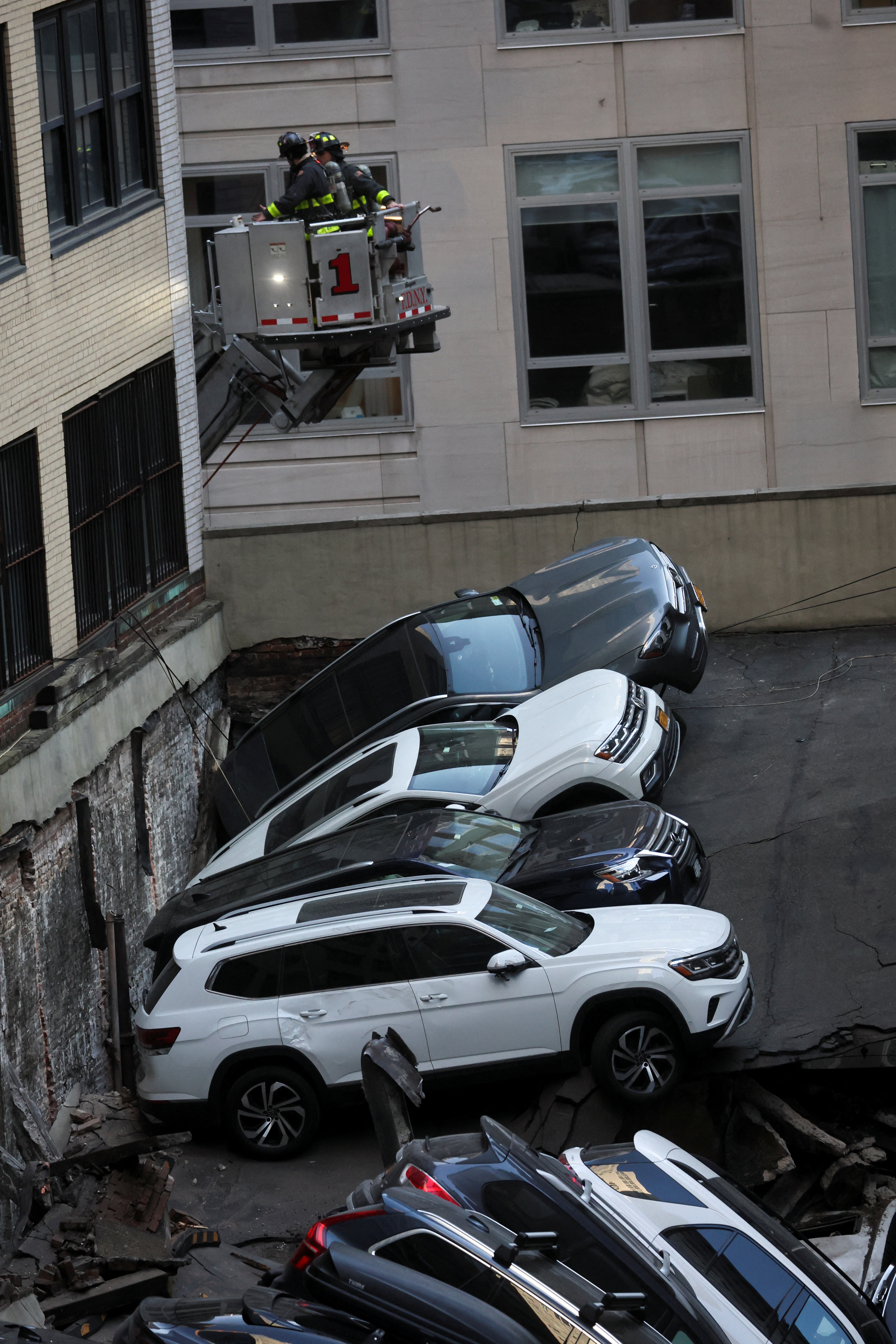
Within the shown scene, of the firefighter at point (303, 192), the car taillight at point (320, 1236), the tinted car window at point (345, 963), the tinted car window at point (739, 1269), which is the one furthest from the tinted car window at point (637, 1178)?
the firefighter at point (303, 192)

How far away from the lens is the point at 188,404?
54.9 ft

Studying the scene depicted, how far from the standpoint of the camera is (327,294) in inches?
568

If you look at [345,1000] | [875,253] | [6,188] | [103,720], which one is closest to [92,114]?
[6,188]

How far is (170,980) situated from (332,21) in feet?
43.5

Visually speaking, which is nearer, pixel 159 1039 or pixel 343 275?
pixel 159 1039

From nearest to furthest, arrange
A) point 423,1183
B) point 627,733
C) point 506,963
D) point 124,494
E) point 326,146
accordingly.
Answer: point 423,1183
point 506,963
point 627,733
point 326,146
point 124,494

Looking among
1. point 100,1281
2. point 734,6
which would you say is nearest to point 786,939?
point 100,1281

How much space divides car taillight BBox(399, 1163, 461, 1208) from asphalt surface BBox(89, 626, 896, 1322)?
1672mm

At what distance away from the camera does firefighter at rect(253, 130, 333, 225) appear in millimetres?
14328

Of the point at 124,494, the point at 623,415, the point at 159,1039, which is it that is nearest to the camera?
the point at 159,1039

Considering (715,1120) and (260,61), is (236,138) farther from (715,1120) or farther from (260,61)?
(715,1120)

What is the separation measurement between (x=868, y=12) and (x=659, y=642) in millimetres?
9675

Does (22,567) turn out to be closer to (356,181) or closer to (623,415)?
(356,181)

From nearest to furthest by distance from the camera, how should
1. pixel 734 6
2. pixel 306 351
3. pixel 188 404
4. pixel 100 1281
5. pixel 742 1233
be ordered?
pixel 742 1233 < pixel 100 1281 < pixel 306 351 < pixel 188 404 < pixel 734 6
